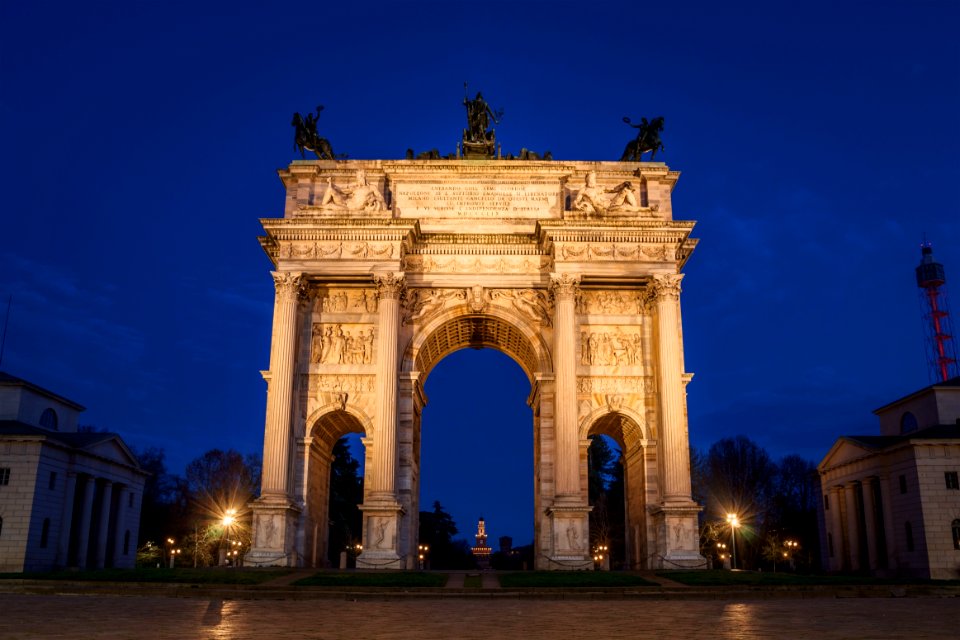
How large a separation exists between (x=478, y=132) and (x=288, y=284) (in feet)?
40.2

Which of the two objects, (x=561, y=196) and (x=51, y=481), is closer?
(x=561, y=196)

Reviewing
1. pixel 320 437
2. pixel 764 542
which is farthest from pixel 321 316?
pixel 764 542

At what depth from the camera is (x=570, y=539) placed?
30.9 m

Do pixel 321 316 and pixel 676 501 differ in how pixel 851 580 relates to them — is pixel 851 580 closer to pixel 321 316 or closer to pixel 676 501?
pixel 676 501

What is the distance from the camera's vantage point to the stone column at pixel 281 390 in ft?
104

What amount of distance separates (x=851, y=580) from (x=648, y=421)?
37.2ft

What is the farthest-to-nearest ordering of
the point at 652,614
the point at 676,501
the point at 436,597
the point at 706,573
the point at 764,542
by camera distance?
the point at 764,542 → the point at 676,501 → the point at 706,573 → the point at 436,597 → the point at 652,614

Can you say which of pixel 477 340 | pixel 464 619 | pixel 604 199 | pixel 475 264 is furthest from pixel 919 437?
pixel 464 619

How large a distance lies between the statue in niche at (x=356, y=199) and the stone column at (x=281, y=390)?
3.72m

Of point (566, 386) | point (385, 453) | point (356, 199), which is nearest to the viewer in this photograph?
point (385, 453)

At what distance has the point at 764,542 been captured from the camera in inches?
2793

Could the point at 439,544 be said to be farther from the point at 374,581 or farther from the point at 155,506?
the point at 374,581

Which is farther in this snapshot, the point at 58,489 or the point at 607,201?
the point at 58,489

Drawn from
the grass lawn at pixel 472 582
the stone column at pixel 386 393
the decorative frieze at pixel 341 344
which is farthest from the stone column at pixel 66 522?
the grass lawn at pixel 472 582
